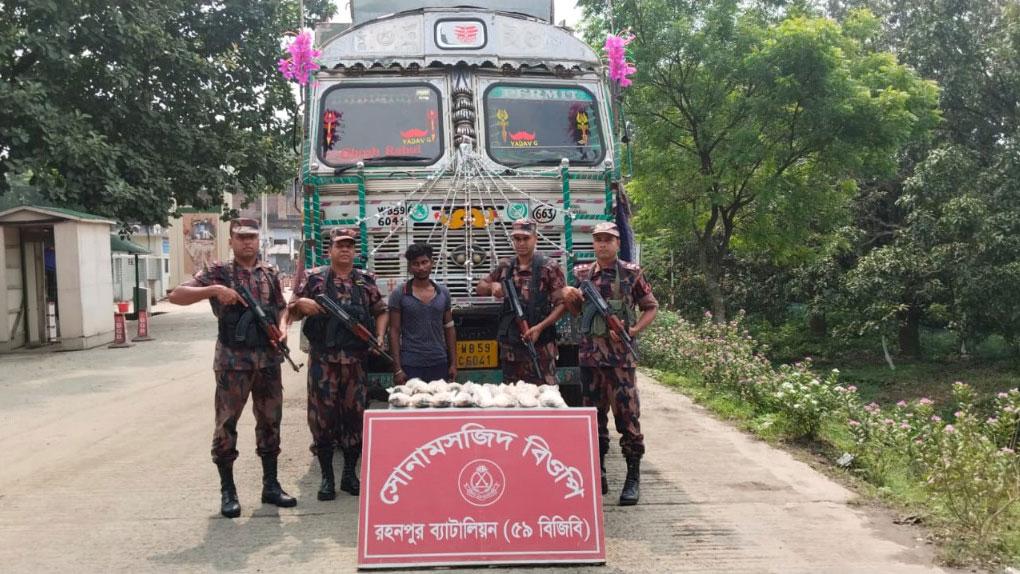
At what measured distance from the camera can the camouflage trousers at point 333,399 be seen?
548cm

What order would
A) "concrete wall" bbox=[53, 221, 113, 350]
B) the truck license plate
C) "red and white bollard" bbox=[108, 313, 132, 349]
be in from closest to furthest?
the truck license plate → "concrete wall" bbox=[53, 221, 113, 350] → "red and white bollard" bbox=[108, 313, 132, 349]

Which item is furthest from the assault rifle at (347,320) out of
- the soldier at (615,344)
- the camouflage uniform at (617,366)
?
the camouflage uniform at (617,366)

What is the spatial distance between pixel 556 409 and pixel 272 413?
198 cm

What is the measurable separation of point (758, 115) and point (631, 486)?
1199cm

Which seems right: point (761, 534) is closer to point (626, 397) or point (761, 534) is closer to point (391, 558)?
point (626, 397)

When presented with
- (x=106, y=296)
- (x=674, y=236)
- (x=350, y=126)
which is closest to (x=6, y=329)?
(x=106, y=296)

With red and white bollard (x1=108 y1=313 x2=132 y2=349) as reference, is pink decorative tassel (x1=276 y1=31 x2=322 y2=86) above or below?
above

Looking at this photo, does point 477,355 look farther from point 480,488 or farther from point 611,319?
point 480,488

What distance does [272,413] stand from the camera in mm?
5363

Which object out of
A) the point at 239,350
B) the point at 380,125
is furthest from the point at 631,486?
the point at 380,125

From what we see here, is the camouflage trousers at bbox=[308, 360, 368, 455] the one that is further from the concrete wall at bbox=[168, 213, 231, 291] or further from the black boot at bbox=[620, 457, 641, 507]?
the concrete wall at bbox=[168, 213, 231, 291]

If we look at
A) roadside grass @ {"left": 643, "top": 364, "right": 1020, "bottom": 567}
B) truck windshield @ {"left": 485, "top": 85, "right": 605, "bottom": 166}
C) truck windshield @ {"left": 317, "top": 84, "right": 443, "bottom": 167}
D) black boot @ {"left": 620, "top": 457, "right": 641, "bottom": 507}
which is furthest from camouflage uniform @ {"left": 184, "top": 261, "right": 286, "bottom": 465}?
roadside grass @ {"left": 643, "top": 364, "right": 1020, "bottom": 567}

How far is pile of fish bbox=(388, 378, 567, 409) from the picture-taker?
15.0ft

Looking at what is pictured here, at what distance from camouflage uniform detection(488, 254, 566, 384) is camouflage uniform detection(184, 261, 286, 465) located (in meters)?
1.58
